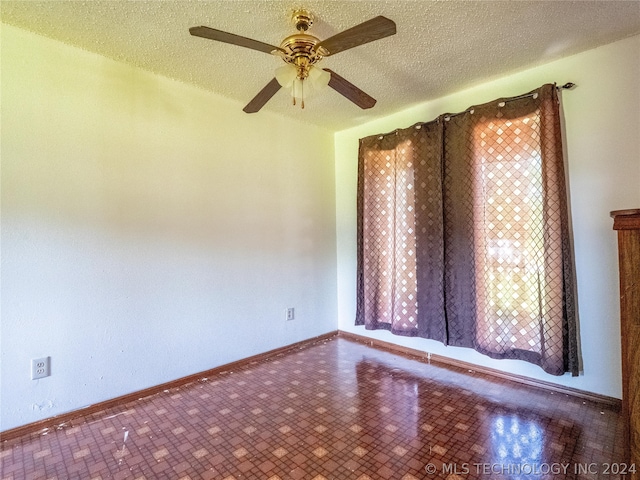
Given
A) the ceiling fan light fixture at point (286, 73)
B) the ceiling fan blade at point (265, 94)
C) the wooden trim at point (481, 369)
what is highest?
the ceiling fan blade at point (265, 94)

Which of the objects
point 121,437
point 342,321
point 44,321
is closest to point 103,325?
point 44,321

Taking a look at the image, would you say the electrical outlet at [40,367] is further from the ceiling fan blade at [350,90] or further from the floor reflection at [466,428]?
the ceiling fan blade at [350,90]

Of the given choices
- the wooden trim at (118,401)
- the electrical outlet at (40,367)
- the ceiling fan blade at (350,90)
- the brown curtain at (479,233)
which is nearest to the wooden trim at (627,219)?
the brown curtain at (479,233)

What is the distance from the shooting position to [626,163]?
202 cm

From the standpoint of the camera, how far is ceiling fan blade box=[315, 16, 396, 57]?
4.41 ft

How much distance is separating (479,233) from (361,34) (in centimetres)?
175

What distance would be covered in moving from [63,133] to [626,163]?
3.48 metres

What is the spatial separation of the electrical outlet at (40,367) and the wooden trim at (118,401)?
27 centimetres

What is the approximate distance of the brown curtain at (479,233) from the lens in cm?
217

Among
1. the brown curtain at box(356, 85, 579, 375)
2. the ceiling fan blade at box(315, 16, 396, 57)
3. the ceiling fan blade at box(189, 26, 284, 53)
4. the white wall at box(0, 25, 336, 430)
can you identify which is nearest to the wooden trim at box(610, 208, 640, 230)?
the brown curtain at box(356, 85, 579, 375)

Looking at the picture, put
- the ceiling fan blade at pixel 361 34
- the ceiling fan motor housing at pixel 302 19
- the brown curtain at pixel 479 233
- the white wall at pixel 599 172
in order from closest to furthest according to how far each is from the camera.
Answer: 1. the ceiling fan blade at pixel 361 34
2. the ceiling fan motor housing at pixel 302 19
3. the white wall at pixel 599 172
4. the brown curtain at pixel 479 233

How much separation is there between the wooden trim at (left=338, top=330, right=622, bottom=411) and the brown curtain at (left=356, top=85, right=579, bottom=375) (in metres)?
0.23

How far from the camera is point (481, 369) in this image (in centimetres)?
264

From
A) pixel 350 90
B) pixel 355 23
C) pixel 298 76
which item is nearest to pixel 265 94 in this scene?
pixel 298 76
